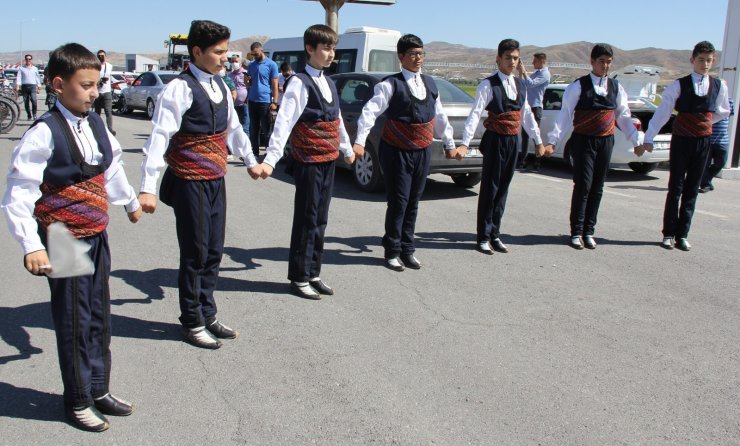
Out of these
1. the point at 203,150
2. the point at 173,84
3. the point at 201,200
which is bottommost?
the point at 201,200

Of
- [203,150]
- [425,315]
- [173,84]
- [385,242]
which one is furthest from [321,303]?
[173,84]

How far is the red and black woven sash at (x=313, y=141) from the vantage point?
5102mm

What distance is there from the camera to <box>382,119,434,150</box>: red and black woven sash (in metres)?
5.94

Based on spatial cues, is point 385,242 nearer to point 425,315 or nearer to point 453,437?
point 425,315

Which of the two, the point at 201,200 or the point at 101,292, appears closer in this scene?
the point at 101,292

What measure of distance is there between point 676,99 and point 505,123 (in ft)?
6.04

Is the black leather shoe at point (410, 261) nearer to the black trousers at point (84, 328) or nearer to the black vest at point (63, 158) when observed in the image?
the black trousers at point (84, 328)

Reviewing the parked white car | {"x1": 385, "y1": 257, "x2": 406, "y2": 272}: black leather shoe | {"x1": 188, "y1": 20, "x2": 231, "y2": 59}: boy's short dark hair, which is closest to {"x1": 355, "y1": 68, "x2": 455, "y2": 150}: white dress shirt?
{"x1": 385, "y1": 257, "x2": 406, "y2": 272}: black leather shoe

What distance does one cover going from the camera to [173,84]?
398cm

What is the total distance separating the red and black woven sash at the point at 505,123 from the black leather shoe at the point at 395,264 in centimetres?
161

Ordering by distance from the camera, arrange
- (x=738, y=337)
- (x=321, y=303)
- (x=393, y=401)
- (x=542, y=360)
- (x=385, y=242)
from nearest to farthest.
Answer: (x=393, y=401)
(x=542, y=360)
(x=738, y=337)
(x=321, y=303)
(x=385, y=242)

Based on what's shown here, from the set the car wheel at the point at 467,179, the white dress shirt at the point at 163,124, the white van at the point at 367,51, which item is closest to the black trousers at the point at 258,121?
the white van at the point at 367,51

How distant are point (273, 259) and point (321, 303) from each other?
50.6 inches

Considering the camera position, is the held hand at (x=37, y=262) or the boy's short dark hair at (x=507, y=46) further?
the boy's short dark hair at (x=507, y=46)
